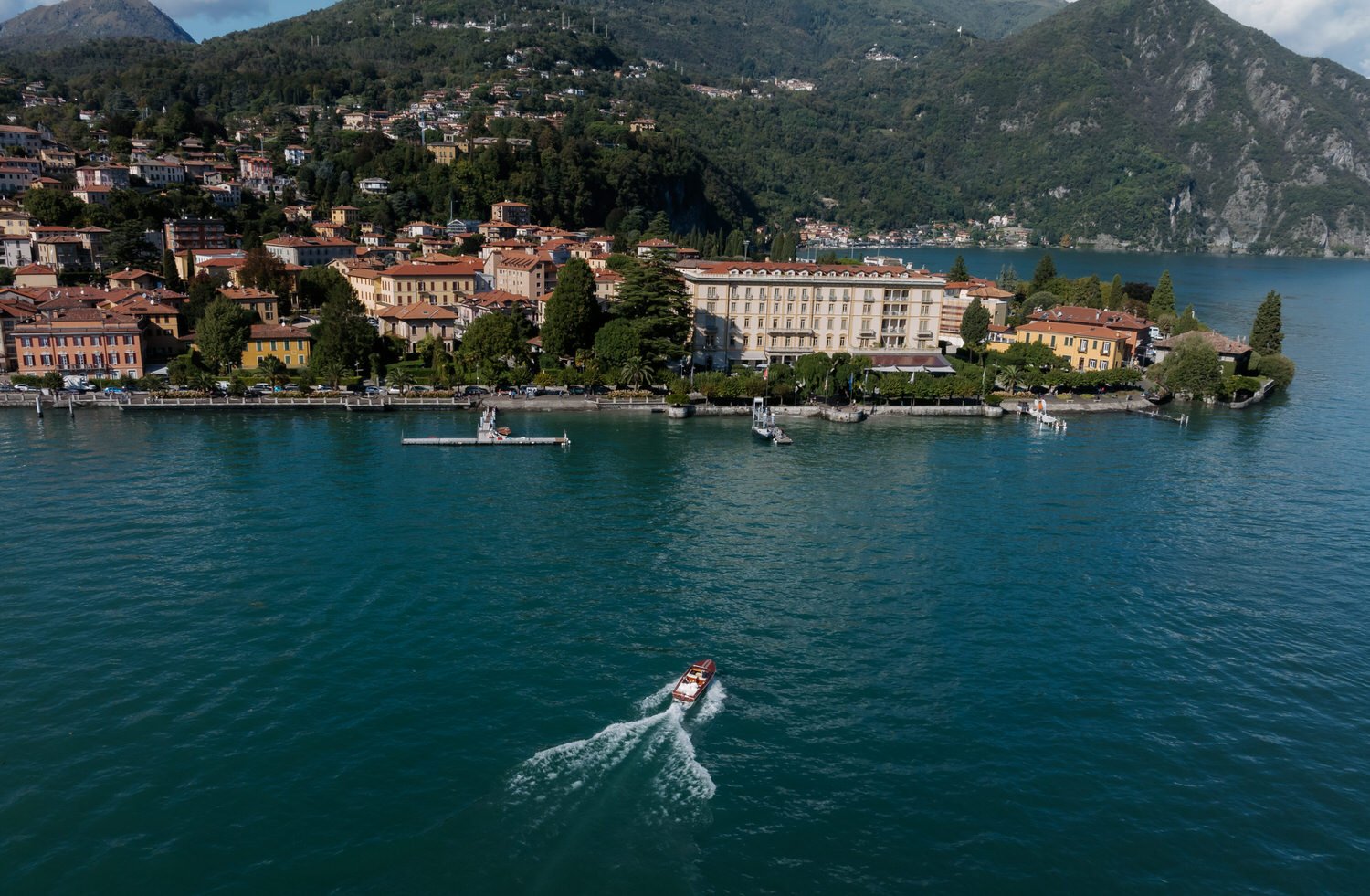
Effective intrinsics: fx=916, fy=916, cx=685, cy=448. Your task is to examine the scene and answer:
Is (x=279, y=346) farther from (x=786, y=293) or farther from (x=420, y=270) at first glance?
(x=786, y=293)

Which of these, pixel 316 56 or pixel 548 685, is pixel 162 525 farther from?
pixel 316 56

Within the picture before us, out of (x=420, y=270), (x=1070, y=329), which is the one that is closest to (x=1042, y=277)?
(x=1070, y=329)

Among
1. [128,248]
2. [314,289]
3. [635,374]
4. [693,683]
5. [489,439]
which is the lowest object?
[693,683]

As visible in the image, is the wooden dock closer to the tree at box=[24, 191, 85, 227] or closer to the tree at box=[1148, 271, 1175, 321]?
the tree at box=[24, 191, 85, 227]

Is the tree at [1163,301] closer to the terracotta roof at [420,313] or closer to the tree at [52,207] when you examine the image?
the terracotta roof at [420,313]

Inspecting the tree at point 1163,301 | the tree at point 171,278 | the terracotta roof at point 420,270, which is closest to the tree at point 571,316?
the terracotta roof at point 420,270

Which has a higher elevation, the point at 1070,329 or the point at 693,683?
the point at 1070,329
